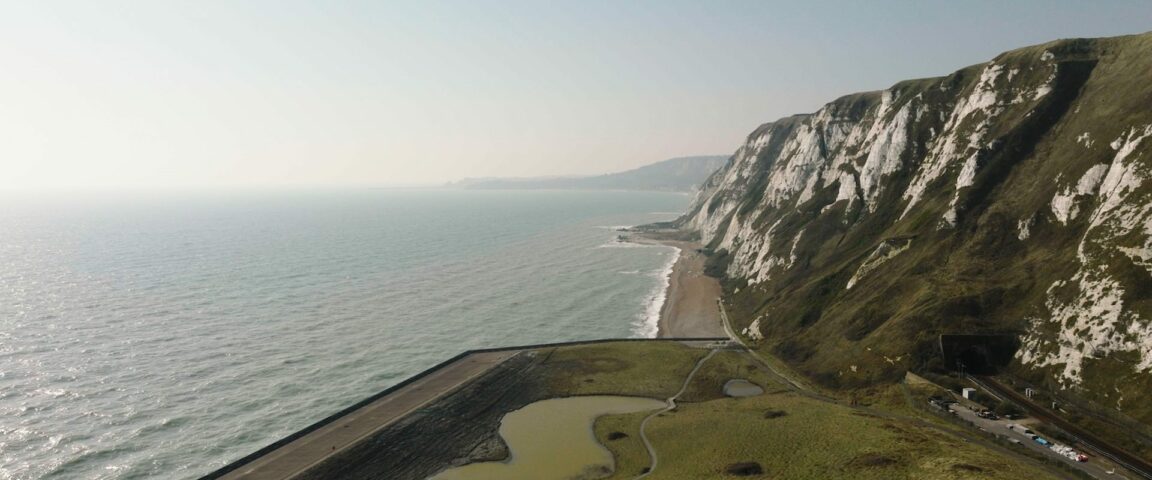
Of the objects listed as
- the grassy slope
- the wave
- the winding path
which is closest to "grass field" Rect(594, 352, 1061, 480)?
the winding path

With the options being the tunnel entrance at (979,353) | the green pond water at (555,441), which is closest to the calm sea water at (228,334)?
the green pond water at (555,441)

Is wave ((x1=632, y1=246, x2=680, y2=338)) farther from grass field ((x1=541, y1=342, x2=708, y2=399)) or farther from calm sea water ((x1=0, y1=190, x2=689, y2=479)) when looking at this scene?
grass field ((x1=541, y1=342, x2=708, y2=399))

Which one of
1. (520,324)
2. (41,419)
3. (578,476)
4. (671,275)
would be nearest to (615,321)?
(520,324)

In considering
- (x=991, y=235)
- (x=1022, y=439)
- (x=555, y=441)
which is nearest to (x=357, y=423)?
(x=555, y=441)

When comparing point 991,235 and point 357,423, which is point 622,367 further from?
point 991,235

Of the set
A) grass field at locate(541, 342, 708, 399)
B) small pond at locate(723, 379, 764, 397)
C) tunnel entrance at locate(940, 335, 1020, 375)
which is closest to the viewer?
tunnel entrance at locate(940, 335, 1020, 375)

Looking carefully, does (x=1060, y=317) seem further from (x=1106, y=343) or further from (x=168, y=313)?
(x=168, y=313)
